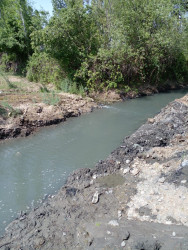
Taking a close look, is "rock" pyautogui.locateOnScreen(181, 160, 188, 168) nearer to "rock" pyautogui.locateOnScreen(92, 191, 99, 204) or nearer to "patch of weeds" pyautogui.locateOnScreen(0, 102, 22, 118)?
"rock" pyautogui.locateOnScreen(92, 191, 99, 204)

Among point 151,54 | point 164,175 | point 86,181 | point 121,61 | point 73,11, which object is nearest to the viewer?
point 164,175

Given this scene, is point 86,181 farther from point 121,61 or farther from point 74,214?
point 121,61

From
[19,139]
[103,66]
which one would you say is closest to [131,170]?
[19,139]

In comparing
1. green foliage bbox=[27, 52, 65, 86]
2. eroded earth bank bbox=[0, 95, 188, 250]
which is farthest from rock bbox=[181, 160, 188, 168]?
green foliage bbox=[27, 52, 65, 86]

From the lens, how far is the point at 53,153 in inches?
347

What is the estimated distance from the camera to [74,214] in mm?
5055

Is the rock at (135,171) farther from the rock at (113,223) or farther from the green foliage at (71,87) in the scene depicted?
the green foliage at (71,87)

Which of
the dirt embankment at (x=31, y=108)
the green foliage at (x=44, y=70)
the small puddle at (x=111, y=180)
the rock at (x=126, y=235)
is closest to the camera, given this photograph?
the rock at (x=126, y=235)

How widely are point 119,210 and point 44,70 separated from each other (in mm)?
15306

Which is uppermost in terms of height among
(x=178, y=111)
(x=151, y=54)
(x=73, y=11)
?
(x=73, y=11)

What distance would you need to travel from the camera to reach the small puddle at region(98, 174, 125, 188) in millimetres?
6117

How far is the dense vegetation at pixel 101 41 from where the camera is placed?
52.5 ft

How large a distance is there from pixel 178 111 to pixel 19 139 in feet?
24.9

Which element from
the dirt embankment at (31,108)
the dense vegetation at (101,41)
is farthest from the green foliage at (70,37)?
the dirt embankment at (31,108)
